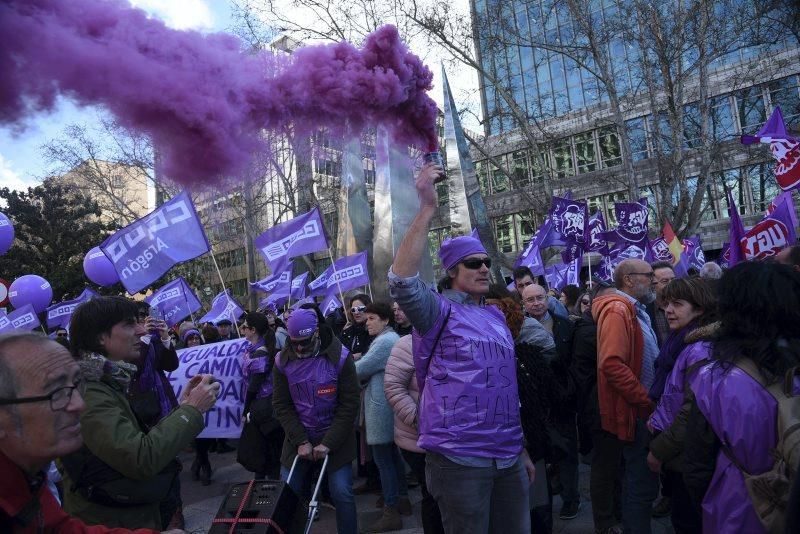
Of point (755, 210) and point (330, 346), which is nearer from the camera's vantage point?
point (330, 346)

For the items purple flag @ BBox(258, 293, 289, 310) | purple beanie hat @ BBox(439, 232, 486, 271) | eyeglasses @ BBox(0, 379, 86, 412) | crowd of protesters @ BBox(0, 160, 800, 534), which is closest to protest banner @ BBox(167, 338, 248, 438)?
crowd of protesters @ BBox(0, 160, 800, 534)

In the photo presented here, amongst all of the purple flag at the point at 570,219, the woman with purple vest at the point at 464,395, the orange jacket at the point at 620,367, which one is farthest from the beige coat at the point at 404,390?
the purple flag at the point at 570,219

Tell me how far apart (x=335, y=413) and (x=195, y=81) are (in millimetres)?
2711

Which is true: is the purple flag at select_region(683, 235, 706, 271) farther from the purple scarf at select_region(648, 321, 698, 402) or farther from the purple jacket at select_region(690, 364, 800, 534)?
the purple jacket at select_region(690, 364, 800, 534)

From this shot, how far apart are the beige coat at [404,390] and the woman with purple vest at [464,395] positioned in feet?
2.82

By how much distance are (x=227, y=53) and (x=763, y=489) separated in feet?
14.8

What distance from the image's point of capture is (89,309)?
271 centimetres

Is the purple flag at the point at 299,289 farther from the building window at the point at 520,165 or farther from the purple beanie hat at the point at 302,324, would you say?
the building window at the point at 520,165

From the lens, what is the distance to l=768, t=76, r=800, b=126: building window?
2212 cm

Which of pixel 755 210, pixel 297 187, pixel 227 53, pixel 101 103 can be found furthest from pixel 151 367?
pixel 755 210

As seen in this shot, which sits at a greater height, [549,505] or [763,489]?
[763,489]

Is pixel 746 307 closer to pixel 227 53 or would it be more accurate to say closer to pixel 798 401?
pixel 798 401

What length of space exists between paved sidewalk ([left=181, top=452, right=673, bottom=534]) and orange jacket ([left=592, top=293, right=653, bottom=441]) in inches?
44.1

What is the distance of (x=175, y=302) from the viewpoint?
10797 millimetres
